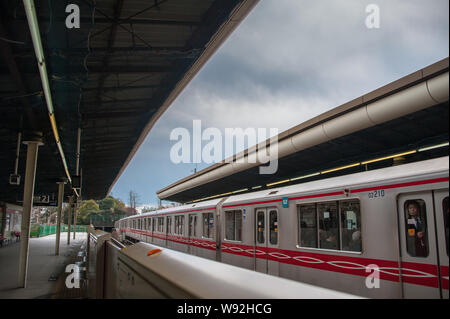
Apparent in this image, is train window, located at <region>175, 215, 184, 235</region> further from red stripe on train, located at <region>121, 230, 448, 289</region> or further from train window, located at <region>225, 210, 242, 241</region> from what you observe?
red stripe on train, located at <region>121, 230, 448, 289</region>

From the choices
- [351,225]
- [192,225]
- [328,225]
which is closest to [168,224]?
[192,225]

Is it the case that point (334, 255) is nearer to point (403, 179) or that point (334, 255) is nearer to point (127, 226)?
point (403, 179)

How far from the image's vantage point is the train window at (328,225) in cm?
684

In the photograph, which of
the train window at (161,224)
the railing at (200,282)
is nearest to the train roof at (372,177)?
the railing at (200,282)

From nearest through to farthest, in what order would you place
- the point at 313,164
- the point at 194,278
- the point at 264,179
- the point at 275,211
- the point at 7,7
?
1. the point at 194,278
2. the point at 7,7
3. the point at 275,211
4. the point at 313,164
5. the point at 264,179

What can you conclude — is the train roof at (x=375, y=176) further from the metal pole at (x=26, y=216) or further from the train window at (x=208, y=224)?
the metal pole at (x=26, y=216)

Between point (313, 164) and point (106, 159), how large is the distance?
13.5 metres

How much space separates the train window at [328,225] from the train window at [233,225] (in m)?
3.87

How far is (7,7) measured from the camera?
6500 mm

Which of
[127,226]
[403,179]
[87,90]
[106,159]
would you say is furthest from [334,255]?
[127,226]

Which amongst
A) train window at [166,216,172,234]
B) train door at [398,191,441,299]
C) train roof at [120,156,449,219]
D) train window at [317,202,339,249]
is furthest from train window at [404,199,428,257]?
train window at [166,216,172,234]

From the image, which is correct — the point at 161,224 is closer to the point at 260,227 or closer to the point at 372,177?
the point at 260,227

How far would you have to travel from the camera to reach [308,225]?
25.1 ft

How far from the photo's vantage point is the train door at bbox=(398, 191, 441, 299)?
192 inches
